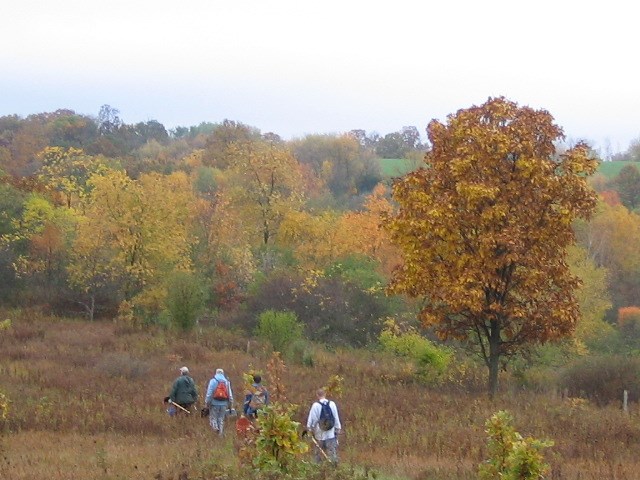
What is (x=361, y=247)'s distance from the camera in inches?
2034

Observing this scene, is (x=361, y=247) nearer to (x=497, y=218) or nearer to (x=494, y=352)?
(x=494, y=352)

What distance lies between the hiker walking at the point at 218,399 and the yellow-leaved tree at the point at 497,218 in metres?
6.35

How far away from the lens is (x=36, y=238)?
43.0 meters

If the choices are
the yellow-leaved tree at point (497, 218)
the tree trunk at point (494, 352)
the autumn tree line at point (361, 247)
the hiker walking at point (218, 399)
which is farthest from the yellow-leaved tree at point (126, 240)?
the hiker walking at point (218, 399)

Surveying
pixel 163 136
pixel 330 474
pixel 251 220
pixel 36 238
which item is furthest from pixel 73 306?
pixel 163 136

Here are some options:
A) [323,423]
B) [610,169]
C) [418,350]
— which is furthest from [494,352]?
[610,169]

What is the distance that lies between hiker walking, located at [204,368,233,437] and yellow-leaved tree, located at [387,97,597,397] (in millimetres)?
6354

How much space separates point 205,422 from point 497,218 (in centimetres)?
814

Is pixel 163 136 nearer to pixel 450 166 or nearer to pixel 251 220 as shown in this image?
pixel 251 220

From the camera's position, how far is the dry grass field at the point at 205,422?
1341 centimetres

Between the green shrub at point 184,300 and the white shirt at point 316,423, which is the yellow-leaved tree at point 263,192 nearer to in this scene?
the green shrub at point 184,300

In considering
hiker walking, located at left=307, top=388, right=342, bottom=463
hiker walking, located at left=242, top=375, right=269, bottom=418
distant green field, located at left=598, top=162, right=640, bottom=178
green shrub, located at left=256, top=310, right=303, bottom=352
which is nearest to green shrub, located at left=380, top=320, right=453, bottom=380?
green shrub, located at left=256, top=310, right=303, bottom=352

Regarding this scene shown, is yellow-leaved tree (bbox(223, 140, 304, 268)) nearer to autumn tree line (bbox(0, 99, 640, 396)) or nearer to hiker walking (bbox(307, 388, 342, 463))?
autumn tree line (bbox(0, 99, 640, 396))

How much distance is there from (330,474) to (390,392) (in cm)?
1346
